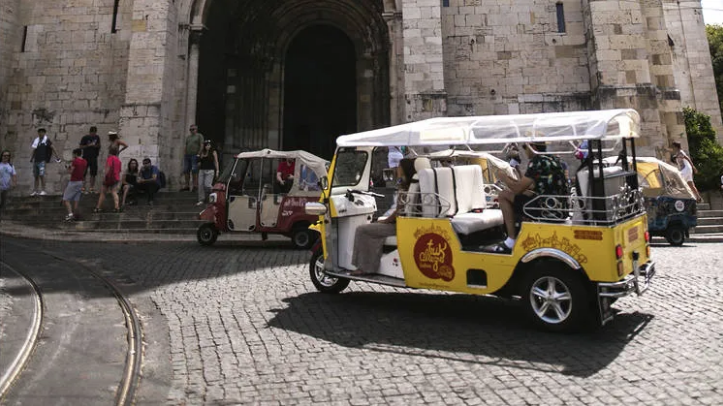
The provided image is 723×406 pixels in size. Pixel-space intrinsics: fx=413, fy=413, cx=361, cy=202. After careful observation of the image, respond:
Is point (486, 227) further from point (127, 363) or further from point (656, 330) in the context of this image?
point (127, 363)

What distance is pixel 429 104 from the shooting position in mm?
11695

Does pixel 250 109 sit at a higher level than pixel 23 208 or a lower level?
higher

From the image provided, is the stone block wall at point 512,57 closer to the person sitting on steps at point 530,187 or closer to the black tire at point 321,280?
the black tire at point 321,280

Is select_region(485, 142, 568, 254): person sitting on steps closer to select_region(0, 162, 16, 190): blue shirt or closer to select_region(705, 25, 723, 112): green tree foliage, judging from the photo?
select_region(0, 162, 16, 190): blue shirt

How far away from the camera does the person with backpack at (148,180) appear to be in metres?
11.1

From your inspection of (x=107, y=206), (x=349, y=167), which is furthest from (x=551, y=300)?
(x=107, y=206)

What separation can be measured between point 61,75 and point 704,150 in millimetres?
21766

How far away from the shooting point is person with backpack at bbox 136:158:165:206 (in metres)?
11.1

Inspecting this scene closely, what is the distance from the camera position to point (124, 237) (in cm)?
919

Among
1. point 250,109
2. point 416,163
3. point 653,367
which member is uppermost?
point 250,109

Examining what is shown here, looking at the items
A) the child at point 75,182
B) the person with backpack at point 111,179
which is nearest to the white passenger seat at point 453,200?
the person with backpack at point 111,179

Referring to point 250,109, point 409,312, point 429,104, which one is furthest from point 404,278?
point 250,109

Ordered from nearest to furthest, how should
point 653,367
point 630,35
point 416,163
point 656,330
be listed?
point 653,367, point 656,330, point 416,163, point 630,35

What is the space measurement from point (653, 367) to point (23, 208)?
13912 millimetres
